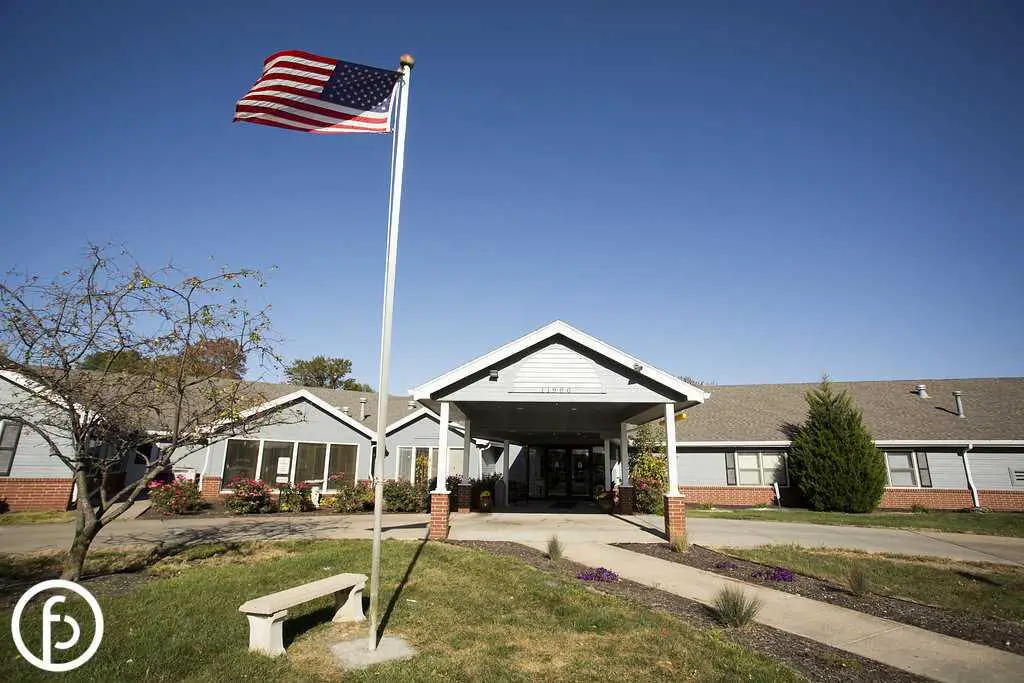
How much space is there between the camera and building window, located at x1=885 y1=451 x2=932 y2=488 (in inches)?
872

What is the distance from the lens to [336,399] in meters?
27.9

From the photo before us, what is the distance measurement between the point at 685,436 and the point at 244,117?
73.6 feet

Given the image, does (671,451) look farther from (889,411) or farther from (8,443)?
(8,443)

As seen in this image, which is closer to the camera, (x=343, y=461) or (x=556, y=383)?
(x=556, y=383)

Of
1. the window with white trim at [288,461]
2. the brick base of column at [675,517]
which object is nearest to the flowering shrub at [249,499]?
the window with white trim at [288,461]

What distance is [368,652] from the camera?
534 cm

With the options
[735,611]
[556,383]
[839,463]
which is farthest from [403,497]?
[839,463]

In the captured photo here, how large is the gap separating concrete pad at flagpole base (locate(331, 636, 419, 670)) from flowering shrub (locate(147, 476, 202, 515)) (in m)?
14.1

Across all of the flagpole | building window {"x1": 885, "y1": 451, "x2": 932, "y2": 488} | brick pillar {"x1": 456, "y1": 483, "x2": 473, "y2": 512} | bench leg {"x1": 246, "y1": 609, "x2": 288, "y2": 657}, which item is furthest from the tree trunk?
building window {"x1": 885, "y1": 451, "x2": 932, "y2": 488}

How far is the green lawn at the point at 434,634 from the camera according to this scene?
4867 millimetres

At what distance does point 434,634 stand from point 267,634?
5.87 feet

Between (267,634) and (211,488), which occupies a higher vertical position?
(211,488)

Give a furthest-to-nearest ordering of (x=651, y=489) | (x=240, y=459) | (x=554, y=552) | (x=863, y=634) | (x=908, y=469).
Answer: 1. (x=908, y=469)
2. (x=240, y=459)
3. (x=651, y=489)
4. (x=554, y=552)
5. (x=863, y=634)

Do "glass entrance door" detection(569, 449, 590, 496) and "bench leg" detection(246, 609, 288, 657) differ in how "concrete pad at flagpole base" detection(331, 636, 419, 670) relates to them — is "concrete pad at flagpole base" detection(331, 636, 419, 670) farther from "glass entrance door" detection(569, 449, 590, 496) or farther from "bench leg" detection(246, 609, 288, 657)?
"glass entrance door" detection(569, 449, 590, 496)
